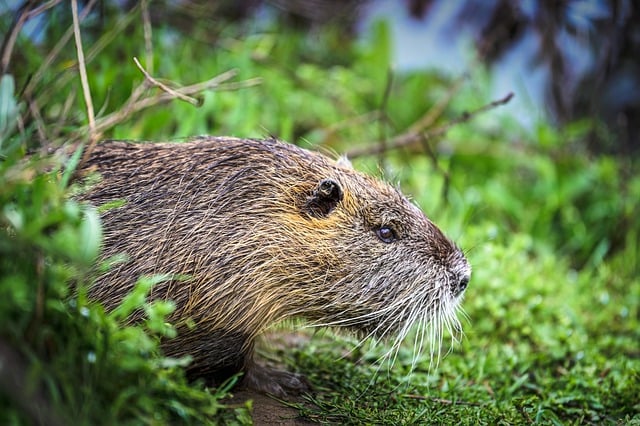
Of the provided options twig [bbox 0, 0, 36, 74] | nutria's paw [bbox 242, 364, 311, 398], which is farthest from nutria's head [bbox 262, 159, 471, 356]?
twig [bbox 0, 0, 36, 74]

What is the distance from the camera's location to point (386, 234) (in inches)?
139

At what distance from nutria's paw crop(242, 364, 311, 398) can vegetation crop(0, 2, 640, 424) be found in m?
0.12

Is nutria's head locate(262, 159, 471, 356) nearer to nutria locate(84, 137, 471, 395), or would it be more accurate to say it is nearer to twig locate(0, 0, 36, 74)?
nutria locate(84, 137, 471, 395)

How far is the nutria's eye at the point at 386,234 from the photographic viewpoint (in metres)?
3.51

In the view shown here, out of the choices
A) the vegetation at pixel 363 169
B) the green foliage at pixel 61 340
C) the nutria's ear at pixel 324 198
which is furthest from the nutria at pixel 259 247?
the green foliage at pixel 61 340

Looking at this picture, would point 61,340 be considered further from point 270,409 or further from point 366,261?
point 366,261

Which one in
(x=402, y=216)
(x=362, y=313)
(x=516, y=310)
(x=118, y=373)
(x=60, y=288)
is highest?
(x=60, y=288)

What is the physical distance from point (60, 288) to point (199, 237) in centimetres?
94

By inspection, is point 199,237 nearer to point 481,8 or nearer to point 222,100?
point 222,100

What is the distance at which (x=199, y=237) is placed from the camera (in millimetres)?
3135

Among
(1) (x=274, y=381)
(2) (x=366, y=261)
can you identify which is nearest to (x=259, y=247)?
(2) (x=366, y=261)

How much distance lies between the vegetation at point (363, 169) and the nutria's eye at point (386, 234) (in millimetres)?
539

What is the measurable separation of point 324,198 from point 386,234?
35 centimetres

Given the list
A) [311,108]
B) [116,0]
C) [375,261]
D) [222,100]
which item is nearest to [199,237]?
[375,261]
